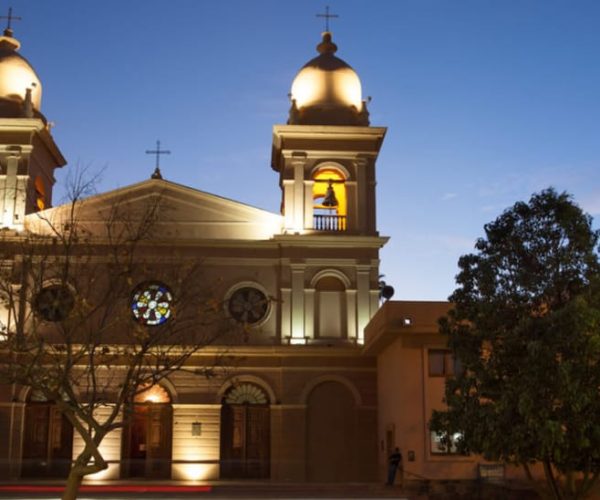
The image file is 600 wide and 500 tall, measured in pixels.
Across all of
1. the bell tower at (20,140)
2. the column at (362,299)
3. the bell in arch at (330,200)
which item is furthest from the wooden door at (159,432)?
the bell in arch at (330,200)

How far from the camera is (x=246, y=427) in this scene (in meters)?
34.3

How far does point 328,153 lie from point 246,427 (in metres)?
10.7

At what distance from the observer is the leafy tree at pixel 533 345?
18344mm

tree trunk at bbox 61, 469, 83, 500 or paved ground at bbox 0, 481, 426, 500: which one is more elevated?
tree trunk at bbox 61, 469, 83, 500

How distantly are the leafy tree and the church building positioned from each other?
10.8 m

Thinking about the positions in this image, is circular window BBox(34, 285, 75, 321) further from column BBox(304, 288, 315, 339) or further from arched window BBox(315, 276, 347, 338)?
arched window BBox(315, 276, 347, 338)

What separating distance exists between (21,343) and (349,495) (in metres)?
12.2

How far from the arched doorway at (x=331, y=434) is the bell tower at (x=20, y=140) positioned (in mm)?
12615

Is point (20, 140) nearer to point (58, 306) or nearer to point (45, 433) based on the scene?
point (45, 433)

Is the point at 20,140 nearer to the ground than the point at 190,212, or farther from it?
farther from it

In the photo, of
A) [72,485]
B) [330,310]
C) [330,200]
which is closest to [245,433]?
[330,310]

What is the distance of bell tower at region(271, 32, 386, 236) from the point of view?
36.0 m

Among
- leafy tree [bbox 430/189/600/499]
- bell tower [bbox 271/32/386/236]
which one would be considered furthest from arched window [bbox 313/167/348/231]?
leafy tree [bbox 430/189/600/499]

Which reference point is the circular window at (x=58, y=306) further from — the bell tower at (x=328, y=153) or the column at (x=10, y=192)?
the bell tower at (x=328, y=153)
